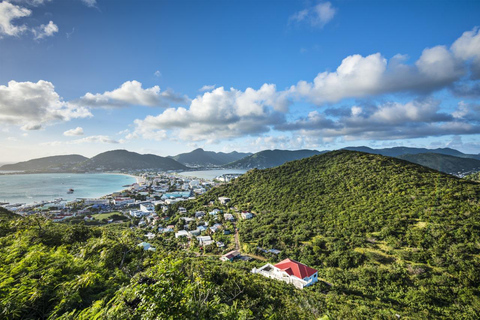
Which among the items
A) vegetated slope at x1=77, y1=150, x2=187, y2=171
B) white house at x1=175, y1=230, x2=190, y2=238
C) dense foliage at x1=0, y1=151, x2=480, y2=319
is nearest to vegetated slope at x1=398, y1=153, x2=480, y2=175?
dense foliage at x1=0, y1=151, x2=480, y2=319

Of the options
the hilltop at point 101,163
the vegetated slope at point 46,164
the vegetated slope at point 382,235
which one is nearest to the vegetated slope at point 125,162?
the hilltop at point 101,163

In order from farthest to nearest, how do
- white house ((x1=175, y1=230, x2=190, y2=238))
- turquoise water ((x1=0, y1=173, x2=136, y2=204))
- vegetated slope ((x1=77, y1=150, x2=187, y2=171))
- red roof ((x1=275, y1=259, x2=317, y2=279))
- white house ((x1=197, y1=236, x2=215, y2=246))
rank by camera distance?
vegetated slope ((x1=77, y1=150, x2=187, y2=171)) → turquoise water ((x1=0, y1=173, x2=136, y2=204)) → white house ((x1=175, y1=230, x2=190, y2=238)) → white house ((x1=197, y1=236, x2=215, y2=246)) → red roof ((x1=275, y1=259, x2=317, y2=279))

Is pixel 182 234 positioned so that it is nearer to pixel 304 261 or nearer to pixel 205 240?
pixel 205 240

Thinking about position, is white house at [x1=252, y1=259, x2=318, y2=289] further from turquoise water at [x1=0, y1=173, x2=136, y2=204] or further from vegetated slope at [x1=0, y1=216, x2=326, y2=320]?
turquoise water at [x1=0, y1=173, x2=136, y2=204]

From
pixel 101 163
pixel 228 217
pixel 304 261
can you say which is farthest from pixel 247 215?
pixel 101 163

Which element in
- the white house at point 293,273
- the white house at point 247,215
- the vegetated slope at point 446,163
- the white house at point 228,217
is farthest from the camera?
the vegetated slope at point 446,163

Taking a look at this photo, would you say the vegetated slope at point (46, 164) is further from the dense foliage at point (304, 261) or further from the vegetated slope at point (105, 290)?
the vegetated slope at point (105, 290)

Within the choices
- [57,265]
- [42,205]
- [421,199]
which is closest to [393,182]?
[421,199]
